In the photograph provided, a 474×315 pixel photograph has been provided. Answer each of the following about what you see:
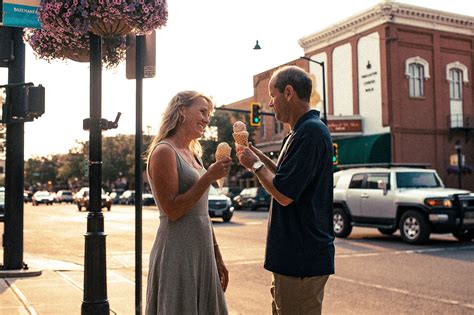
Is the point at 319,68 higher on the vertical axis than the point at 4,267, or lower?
higher

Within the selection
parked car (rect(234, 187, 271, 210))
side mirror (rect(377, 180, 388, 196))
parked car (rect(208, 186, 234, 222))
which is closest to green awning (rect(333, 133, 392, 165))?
parked car (rect(234, 187, 271, 210))

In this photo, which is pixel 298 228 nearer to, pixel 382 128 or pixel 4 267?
pixel 4 267

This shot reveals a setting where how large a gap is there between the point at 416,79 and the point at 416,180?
2091 cm

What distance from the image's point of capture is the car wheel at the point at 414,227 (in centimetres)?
1330

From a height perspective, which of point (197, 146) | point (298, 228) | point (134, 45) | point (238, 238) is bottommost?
point (238, 238)

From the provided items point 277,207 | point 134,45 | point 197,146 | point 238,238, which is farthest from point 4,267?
point 238,238

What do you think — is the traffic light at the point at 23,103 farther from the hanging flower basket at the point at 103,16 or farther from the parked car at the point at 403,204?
the parked car at the point at 403,204

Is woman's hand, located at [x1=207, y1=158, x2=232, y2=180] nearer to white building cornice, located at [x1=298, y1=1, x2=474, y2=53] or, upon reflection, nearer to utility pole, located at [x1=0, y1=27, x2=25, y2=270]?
utility pole, located at [x1=0, y1=27, x2=25, y2=270]

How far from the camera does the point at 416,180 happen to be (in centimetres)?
1460

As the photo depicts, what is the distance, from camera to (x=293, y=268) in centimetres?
307

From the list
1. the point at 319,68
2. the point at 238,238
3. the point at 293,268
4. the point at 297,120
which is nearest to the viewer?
the point at 293,268

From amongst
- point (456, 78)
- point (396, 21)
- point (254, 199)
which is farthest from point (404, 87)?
point (254, 199)

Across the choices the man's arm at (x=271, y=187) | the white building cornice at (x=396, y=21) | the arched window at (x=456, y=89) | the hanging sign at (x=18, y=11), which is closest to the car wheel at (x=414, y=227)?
the hanging sign at (x=18, y=11)

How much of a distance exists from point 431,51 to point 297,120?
3360 centimetres
